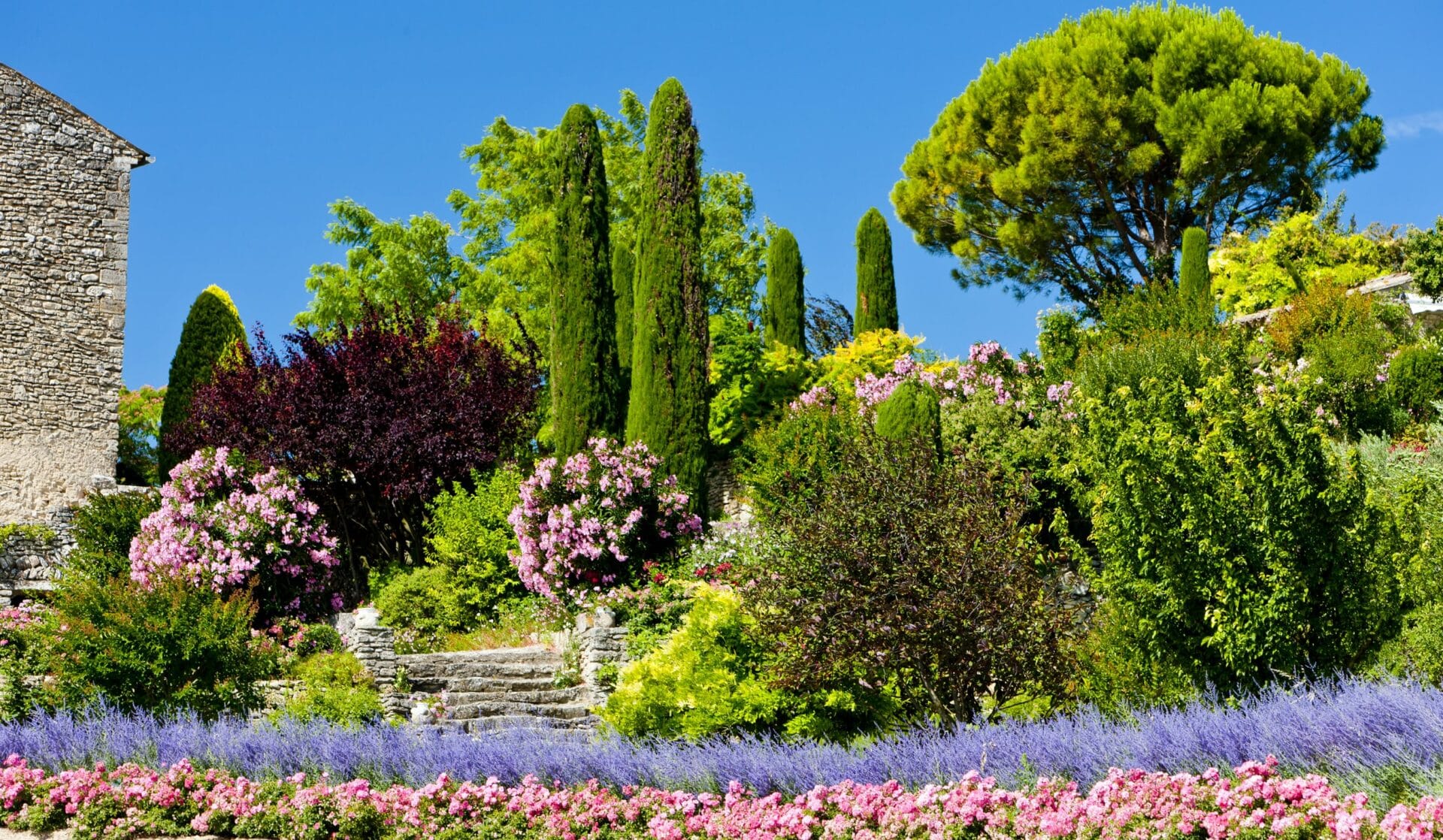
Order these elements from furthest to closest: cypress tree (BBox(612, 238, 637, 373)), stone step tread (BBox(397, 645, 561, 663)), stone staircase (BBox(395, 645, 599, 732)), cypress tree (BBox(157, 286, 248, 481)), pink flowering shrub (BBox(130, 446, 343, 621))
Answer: cypress tree (BBox(157, 286, 248, 481)), cypress tree (BBox(612, 238, 637, 373)), pink flowering shrub (BBox(130, 446, 343, 621)), stone step tread (BBox(397, 645, 561, 663)), stone staircase (BBox(395, 645, 599, 732))

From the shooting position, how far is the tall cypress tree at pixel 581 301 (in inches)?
657

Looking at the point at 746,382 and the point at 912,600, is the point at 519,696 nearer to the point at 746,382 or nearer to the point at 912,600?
the point at 912,600

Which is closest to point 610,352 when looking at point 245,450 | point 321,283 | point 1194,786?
point 245,450

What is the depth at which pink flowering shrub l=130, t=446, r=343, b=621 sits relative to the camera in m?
15.0

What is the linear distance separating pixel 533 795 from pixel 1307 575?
4433mm

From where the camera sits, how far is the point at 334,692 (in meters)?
11.4

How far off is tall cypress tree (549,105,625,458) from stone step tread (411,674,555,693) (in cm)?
429

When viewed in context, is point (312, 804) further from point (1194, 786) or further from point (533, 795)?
point (1194, 786)

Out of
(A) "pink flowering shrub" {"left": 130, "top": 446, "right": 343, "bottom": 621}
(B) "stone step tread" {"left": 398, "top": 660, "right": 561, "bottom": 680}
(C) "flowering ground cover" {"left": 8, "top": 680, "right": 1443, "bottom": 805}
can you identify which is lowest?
(C) "flowering ground cover" {"left": 8, "top": 680, "right": 1443, "bottom": 805}

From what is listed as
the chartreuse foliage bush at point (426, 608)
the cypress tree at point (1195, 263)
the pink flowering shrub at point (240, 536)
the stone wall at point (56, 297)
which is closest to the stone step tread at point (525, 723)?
the chartreuse foliage bush at point (426, 608)

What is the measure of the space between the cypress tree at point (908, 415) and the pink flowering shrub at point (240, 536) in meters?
6.92

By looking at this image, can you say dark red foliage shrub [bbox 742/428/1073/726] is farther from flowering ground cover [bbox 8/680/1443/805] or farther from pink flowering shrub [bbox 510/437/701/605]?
pink flowering shrub [bbox 510/437/701/605]

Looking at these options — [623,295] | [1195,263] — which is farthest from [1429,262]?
[623,295]

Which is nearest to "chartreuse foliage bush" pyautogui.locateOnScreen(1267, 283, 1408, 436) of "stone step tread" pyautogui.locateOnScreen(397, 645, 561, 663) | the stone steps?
"stone step tread" pyautogui.locateOnScreen(397, 645, 561, 663)
